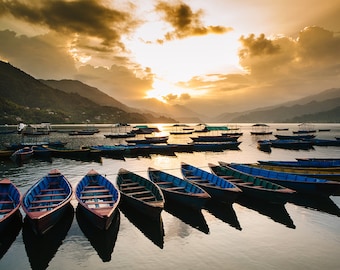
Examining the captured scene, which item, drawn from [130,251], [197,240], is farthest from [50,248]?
[197,240]

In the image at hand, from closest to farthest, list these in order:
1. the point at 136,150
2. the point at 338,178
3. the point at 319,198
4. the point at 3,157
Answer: the point at 319,198
the point at 338,178
the point at 3,157
the point at 136,150

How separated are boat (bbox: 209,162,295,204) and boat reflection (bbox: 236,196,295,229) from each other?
59 centimetres

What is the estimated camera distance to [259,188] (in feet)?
76.1

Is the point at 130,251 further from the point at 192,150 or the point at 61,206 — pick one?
the point at 192,150

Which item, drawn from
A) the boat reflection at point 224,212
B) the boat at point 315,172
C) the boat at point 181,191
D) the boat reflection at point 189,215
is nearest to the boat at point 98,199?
the boat at point 181,191

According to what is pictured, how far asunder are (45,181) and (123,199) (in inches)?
338

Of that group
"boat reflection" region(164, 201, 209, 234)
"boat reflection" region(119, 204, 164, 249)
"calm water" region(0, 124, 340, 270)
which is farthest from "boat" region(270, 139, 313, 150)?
"boat reflection" region(119, 204, 164, 249)

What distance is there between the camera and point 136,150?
6312 cm

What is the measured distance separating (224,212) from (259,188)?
4347mm

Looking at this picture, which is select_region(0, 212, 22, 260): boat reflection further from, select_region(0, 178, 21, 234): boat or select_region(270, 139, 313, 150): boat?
select_region(270, 139, 313, 150): boat

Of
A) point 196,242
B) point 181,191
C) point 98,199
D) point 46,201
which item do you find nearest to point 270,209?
point 181,191

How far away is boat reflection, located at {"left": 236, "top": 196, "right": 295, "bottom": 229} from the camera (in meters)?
20.5

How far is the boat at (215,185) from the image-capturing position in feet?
70.5

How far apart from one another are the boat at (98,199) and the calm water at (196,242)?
1489 mm
